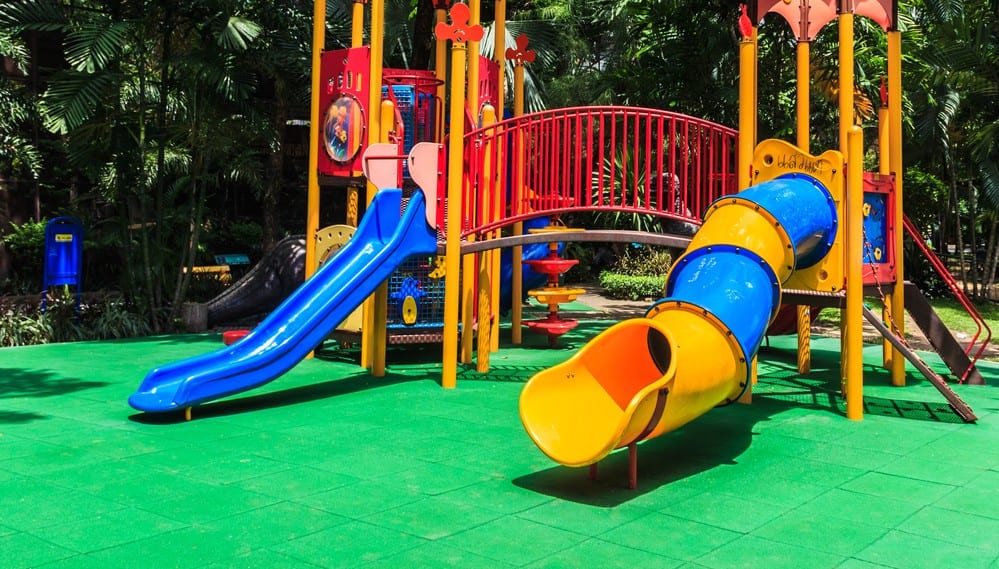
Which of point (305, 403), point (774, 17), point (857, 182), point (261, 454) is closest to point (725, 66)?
point (774, 17)

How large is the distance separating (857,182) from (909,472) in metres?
2.73

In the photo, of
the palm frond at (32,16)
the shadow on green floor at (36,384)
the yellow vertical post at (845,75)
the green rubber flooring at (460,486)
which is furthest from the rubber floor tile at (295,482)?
the palm frond at (32,16)

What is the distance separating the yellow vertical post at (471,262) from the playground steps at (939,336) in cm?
435

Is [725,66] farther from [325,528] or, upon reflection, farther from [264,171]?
[325,528]

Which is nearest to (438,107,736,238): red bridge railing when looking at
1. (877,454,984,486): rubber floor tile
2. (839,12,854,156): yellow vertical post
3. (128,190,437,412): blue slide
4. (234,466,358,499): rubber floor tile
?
(128,190,437,412): blue slide

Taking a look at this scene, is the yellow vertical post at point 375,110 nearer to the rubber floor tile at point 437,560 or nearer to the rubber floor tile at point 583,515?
the rubber floor tile at point 583,515

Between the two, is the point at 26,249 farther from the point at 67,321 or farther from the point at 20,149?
the point at 67,321

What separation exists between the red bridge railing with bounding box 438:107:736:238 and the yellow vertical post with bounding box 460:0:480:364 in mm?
295

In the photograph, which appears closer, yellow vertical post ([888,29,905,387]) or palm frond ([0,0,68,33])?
yellow vertical post ([888,29,905,387])

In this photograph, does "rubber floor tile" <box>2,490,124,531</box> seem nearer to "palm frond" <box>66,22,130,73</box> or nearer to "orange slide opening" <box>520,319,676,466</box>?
"orange slide opening" <box>520,319,676,466</box>

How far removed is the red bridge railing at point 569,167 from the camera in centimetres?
909

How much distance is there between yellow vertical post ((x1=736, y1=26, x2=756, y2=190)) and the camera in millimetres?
8938

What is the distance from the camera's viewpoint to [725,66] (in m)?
16.1

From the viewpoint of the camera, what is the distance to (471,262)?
10312 mm
